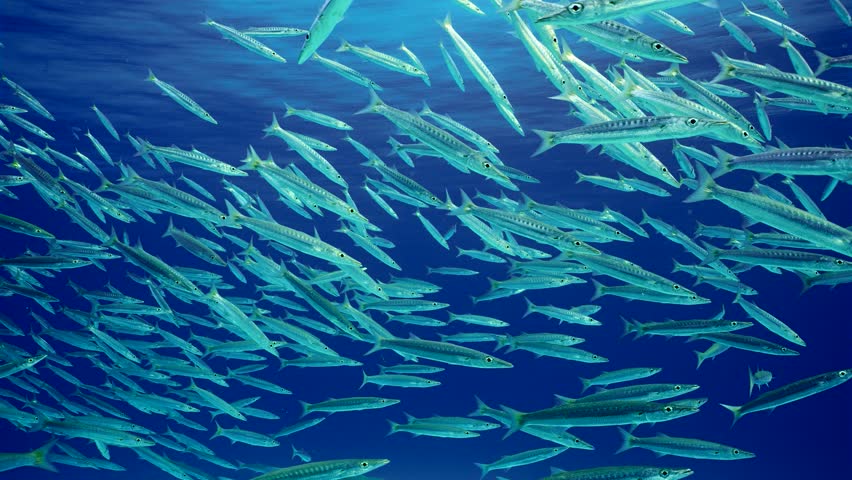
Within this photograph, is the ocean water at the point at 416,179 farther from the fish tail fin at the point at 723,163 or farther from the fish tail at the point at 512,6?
the fish tail fin at the point at 723,163

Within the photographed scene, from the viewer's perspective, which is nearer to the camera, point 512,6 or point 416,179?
point 512,6

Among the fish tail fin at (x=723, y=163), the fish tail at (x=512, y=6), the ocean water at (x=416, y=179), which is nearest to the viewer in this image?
the fish tail at (x=512, y=6)

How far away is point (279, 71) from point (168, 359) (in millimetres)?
11110

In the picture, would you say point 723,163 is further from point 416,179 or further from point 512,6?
point 416,179

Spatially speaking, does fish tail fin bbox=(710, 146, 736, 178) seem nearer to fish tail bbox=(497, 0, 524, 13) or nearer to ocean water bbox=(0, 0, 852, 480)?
fish tail bbox=(497, 0, 524, 13)

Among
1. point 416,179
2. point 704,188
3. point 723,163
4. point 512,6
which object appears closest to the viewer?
point 512,6

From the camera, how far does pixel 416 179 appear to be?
2730 centimetres

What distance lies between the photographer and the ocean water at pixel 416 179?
47.7 feet

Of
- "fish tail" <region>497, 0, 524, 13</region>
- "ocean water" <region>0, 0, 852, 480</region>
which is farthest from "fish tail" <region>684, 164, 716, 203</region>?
"ocean water" <region>0, 0, 852, 480</region>

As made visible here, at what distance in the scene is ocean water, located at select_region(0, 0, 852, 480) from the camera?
47.7 ft

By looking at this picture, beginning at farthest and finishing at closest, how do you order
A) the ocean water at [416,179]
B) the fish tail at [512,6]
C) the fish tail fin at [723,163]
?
the ocean water at [416,179]
the fish tail fin at [723,163]
the fish tail at [512,6]

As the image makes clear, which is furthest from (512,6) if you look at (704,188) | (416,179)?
(416,179)

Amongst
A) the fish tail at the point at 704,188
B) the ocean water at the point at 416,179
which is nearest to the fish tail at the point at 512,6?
the fish tail at the point at 704,188

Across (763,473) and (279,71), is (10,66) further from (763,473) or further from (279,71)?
(763,473)
